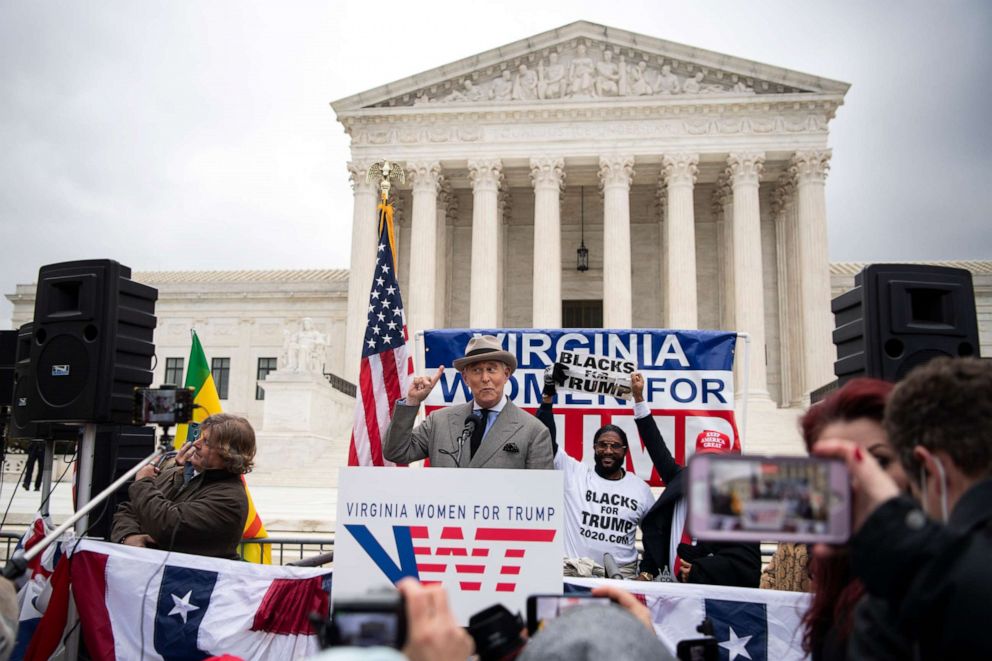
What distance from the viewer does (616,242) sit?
31.0 m

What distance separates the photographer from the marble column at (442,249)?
34588 millimetres

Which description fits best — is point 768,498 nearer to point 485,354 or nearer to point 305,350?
point 485,354

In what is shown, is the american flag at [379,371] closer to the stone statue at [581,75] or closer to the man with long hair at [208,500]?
the man with long hair at [208,500]

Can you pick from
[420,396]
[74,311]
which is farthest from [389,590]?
[74,311]

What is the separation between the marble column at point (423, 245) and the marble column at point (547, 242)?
437cm

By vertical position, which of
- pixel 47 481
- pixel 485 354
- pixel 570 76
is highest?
pixel 570 76

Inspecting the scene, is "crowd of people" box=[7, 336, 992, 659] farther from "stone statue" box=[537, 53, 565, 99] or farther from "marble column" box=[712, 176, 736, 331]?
"stone statue" box=[537, 53, 565, 99]

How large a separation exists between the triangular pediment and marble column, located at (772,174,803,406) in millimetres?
5039

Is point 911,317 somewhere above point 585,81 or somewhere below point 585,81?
below

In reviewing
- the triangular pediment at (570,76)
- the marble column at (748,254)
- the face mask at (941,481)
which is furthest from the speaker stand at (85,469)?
the triangular pediment at (570,76)

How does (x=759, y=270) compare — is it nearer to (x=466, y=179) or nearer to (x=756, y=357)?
(x=756, y=357)

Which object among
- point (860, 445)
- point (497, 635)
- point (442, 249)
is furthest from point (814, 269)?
point (497, 635)

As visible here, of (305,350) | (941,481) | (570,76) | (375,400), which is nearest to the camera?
(941,481)

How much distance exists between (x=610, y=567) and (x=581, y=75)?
30236 millimetres
